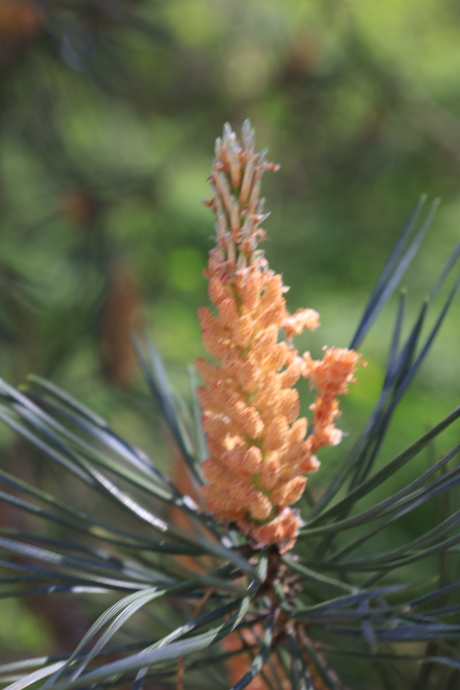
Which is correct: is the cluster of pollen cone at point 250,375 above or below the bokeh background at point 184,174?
below

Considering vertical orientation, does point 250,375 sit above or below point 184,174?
below

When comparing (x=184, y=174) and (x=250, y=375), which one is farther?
(x=184, y=174)

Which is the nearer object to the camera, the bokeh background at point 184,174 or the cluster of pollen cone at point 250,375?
the cluster of pollen cone at point 250,375

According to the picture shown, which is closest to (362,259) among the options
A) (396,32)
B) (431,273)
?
(431,273)
